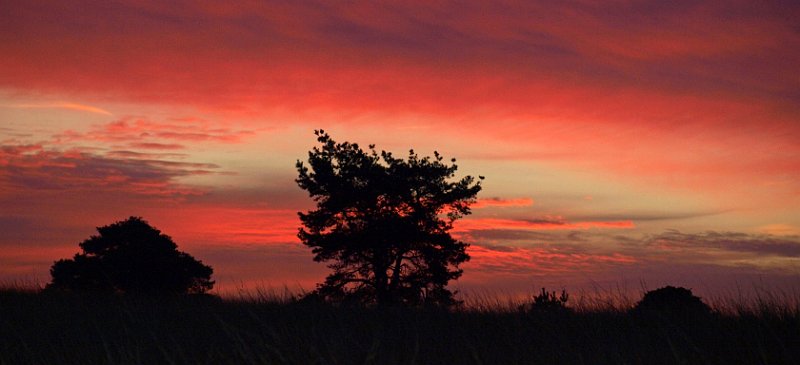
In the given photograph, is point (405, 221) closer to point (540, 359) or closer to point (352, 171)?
point (352, 171)

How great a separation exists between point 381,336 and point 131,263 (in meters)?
24.9

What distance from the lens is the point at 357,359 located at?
400 inches

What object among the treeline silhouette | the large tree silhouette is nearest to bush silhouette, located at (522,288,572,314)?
the treeline silhouette

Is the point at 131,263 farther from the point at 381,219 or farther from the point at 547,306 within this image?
the point at 547,306

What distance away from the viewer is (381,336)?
459 inches

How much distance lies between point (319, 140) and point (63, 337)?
1032 inches

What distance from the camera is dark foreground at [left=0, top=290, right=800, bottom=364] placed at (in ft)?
33.1

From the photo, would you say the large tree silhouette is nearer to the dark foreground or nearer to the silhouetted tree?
the silhouetted tree

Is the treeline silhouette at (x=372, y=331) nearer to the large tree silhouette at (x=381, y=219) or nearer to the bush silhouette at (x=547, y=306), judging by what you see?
the bush silhouette at (x=547, y=306)

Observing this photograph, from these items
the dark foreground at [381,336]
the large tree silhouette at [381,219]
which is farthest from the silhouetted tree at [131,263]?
the dark foreground at [381,336]

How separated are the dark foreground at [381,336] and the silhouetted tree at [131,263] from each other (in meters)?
19.0

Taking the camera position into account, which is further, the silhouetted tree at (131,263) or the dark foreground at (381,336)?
the silhouetted tree at (131,263)

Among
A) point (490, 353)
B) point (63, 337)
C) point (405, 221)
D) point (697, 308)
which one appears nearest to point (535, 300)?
point (697, 308)

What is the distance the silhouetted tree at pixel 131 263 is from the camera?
33594 millimetres
